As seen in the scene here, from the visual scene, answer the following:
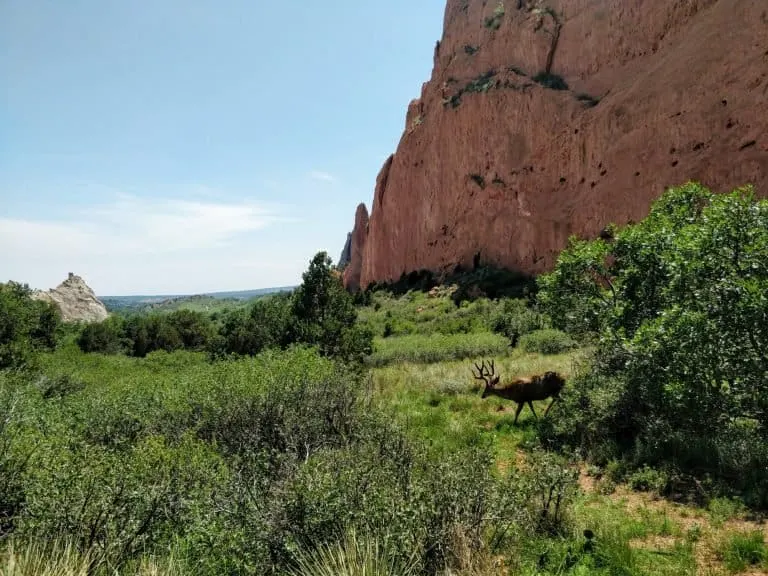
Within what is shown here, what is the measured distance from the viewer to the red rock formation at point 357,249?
248 feet

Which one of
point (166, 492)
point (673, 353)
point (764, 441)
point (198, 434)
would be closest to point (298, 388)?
point (198, 434)

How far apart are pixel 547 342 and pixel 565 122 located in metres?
22.0

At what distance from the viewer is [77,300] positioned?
286 ft

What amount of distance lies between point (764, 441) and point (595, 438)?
2.62 metres

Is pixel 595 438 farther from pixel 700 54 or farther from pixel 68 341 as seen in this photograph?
pixel 68 341

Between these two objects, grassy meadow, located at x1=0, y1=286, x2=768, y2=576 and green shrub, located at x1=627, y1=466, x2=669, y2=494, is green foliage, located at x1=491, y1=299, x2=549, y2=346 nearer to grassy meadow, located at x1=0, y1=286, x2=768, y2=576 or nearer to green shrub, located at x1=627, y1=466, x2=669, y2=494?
grassy meadow, located at x1=0, y1=286, x2=768, y2=576

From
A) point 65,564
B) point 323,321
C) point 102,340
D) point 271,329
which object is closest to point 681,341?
point 65,564

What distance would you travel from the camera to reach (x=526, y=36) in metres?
40.4

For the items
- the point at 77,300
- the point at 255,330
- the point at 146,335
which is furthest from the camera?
the point at 77,300

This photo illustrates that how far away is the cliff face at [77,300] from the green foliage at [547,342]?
7924 cm

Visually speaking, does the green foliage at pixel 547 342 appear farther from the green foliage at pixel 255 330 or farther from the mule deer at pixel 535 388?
the green foliage at pixel 255 330

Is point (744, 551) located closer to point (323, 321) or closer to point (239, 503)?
point (239, 503)

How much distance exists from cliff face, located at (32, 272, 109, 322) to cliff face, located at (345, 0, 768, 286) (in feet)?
197

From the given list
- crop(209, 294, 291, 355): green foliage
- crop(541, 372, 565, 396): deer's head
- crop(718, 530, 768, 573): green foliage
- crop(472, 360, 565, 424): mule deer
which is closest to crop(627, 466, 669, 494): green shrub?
crop(718, 530, 768, 573): green foliage
